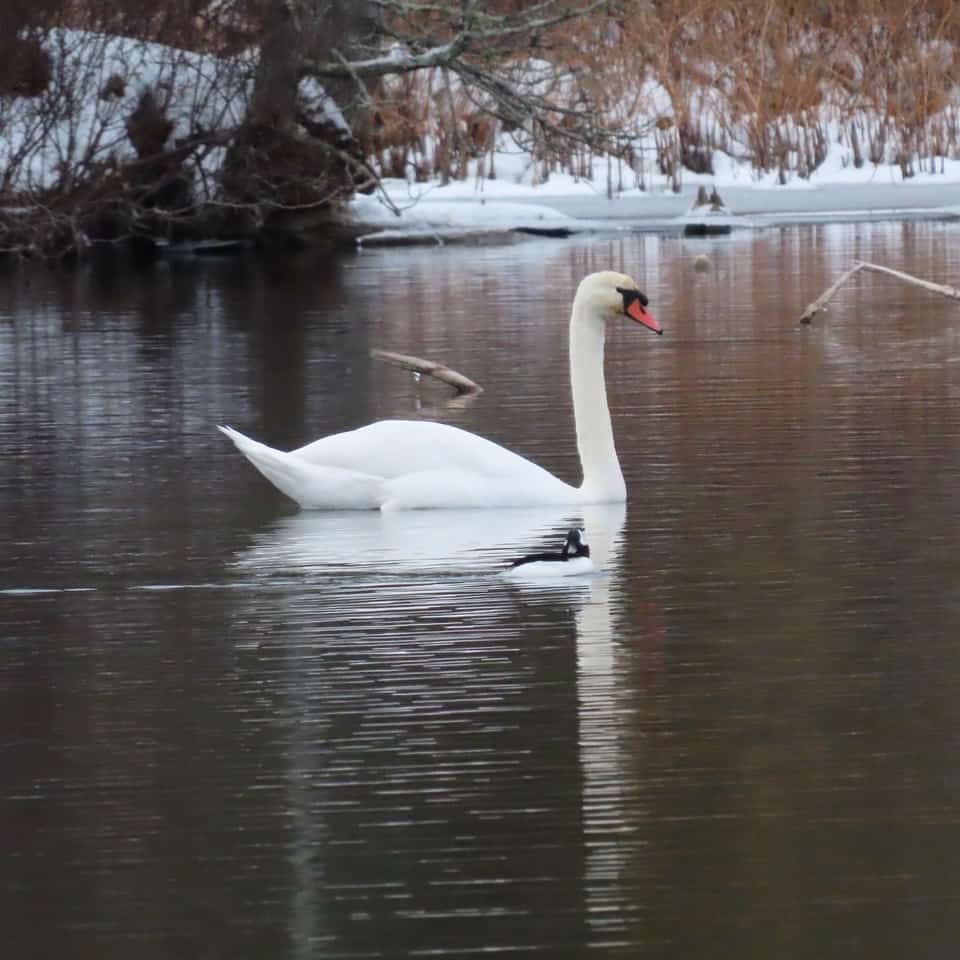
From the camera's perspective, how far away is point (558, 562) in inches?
264

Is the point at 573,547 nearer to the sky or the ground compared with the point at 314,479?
nearer to the ground

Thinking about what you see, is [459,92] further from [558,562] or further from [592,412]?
[558,562]

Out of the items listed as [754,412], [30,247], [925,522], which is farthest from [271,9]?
[925,522]

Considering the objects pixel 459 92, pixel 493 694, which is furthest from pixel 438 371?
pixel 459 92

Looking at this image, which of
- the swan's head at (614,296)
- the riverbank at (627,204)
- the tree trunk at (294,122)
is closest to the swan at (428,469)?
the swan's head at (614,296)

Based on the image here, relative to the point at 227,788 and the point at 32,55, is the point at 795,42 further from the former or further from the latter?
the point at 227,788

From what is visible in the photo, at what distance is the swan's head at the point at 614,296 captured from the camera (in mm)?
8477

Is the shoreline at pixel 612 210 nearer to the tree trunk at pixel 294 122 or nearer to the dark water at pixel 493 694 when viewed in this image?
the tree trunk at pixel 294 122

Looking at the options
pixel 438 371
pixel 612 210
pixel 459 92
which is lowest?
pixel 438 371

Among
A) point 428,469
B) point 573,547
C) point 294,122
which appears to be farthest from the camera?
point 294,122

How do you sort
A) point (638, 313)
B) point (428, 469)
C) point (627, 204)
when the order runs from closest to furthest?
point (428, 469)
point (638, 313)
point (627, 204)

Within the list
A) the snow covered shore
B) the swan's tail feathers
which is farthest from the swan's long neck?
the snow covered shore

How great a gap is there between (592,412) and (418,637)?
239 cm

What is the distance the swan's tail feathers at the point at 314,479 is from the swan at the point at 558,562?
4.68 feet
